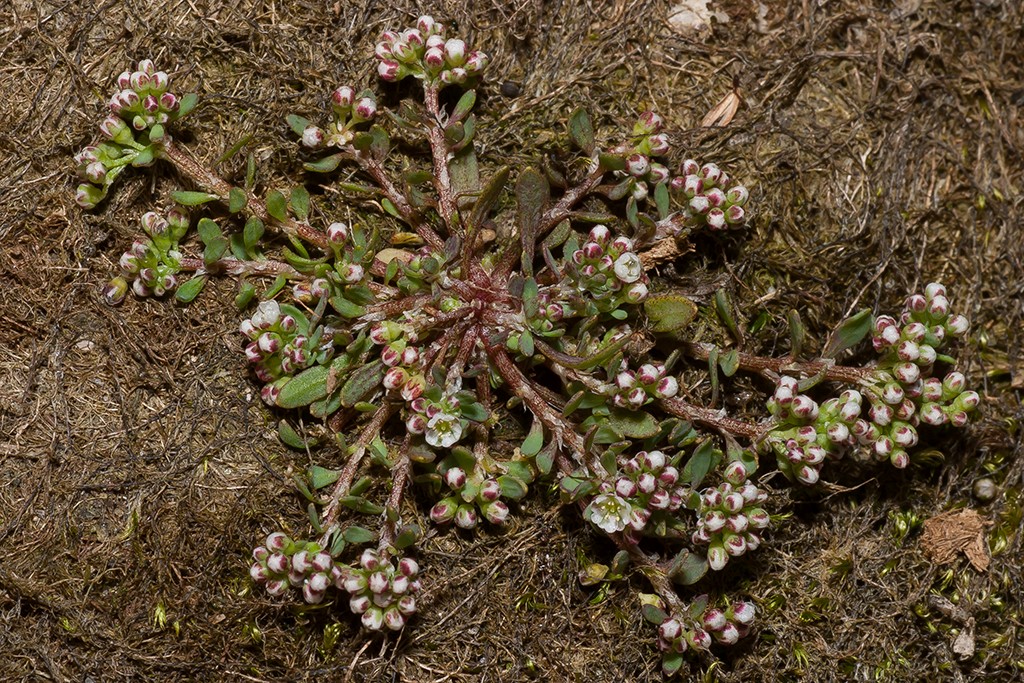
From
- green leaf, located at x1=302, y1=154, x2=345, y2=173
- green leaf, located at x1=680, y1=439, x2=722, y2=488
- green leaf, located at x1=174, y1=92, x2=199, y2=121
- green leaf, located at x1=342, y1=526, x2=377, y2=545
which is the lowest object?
green leaf, located at x1=680, y1=439, x2=722, y2=488

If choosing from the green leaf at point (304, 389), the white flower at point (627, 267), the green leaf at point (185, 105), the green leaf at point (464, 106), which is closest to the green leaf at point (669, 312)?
the white flower at point (627, 267)

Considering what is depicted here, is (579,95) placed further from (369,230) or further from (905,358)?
(905,358)

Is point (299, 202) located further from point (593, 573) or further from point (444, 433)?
point (593, 573)

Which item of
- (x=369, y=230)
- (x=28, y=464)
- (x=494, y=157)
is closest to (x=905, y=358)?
(x=494, y=157)

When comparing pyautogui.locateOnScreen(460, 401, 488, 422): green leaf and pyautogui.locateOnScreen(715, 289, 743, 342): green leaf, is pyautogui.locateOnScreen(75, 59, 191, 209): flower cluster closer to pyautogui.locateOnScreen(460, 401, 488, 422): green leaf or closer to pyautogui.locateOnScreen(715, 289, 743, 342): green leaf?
pyautogui.locateOnScreen(460, 401, 488, 422): green leaf

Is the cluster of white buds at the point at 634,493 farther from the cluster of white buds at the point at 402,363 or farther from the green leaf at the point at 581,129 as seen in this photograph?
the green leaf at the point at 581,129

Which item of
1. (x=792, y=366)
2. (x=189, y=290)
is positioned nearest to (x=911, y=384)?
(x=792, y=366)

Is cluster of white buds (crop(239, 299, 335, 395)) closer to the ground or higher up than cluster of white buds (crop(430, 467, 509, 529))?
higher up

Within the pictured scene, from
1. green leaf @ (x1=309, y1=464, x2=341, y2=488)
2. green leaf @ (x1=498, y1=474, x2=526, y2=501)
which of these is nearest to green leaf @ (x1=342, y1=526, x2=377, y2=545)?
green leaf @ (x1=309, y1=464, x2=341, y2=488)

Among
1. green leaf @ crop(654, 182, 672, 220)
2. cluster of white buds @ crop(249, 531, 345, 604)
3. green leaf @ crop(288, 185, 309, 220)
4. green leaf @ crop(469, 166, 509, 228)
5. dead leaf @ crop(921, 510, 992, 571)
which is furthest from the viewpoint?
dead leaf @ crop(921, 510, 992, 571)
